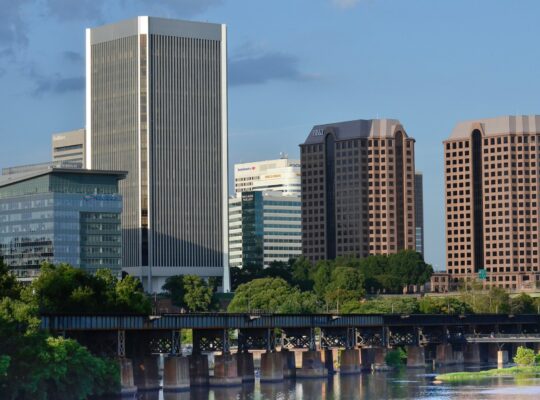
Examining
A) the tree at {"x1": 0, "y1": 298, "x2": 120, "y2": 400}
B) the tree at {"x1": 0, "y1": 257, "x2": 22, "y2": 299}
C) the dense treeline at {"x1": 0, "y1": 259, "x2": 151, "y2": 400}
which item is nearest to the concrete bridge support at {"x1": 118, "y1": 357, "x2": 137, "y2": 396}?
the dense treeline at {"x1": 0, "y1": 259, "x2": 151, "y2": 400}

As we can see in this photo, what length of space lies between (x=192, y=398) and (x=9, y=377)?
1548 inches

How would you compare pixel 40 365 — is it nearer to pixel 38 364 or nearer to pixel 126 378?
pixel 38 364

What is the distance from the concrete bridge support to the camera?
186 metres

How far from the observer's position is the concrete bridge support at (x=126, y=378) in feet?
609

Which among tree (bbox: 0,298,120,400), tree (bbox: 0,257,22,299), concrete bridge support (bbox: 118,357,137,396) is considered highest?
tree (bbox: 0,257,22,299)

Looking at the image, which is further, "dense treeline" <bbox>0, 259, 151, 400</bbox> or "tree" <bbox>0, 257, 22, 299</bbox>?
"tree" <bbox>0, 257, 22, 299</bbox>

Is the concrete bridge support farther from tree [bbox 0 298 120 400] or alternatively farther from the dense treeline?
tree [bbox 0 298 120 400]

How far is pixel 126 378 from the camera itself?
188 m

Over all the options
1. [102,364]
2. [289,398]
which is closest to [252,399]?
[289,398]

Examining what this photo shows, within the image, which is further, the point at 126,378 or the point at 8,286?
the point at 8,286

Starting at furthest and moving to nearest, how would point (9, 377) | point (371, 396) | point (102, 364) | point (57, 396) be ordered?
1. point (371, 396)
2. point (102, 364)
3. point (57, 396)
4. point (9, 377)

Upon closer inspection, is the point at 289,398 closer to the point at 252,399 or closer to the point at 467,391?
the point at 252,399

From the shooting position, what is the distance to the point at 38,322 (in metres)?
165

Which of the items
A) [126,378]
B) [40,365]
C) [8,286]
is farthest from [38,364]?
[8,286]
